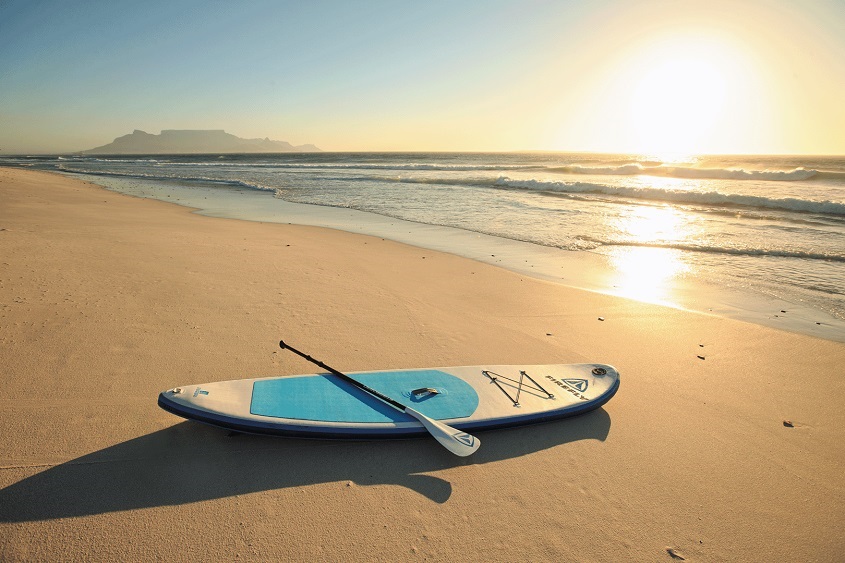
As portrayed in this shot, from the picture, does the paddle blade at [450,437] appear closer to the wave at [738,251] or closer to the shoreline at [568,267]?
the shoreline at [568,267]

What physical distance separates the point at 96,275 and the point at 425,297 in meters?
3.68

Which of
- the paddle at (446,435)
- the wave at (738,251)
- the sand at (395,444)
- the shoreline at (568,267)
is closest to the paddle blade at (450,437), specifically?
the paddle at (446,435)

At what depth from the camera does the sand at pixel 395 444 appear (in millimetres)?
1985

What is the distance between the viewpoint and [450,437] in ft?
8.33

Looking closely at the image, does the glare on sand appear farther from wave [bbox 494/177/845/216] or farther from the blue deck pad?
wave [bbox 494/177/845/216]

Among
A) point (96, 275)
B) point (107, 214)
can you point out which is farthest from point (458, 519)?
point (107, 214)

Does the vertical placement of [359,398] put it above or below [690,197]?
below

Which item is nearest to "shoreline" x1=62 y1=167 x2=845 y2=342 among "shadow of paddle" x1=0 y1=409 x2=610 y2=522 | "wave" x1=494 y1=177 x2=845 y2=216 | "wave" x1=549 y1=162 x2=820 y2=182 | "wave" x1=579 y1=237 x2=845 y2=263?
"wave" x1=579 y1=237 x2=845 y2=263

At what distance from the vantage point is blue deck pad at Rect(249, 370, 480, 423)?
8.60 ft

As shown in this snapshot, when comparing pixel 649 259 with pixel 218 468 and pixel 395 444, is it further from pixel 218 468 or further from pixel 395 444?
pixel 218 468

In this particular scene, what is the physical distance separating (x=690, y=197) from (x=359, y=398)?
1690cm

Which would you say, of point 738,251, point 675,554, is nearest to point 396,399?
point 675,554

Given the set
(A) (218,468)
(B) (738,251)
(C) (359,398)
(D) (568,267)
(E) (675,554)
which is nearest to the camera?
(E) (675,554)

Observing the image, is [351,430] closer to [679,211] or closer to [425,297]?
[425,297]
